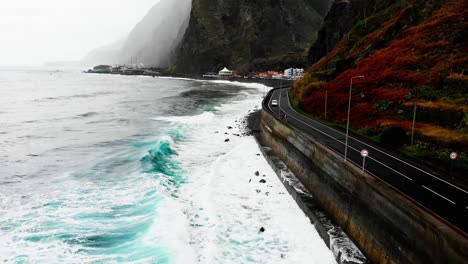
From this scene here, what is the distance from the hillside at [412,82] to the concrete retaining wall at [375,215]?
11046 millimetres

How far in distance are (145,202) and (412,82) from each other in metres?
40.5

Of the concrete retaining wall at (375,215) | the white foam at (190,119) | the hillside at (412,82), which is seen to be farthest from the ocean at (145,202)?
the hillside at (412,82)

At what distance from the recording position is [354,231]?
2028 cm

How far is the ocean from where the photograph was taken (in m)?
20.3

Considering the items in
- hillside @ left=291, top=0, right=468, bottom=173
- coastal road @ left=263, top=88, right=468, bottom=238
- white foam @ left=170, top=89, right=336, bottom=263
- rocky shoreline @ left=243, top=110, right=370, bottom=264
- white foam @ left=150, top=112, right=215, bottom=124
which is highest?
hillside @ left=291, top=0, right=468, bottom=173

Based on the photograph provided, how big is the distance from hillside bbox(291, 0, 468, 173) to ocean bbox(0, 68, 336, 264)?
15.7 meters

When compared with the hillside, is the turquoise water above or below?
below

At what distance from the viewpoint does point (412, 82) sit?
4694cm

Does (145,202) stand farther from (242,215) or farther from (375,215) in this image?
(375,215)

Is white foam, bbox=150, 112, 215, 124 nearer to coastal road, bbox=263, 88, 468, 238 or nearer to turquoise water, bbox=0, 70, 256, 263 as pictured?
turquoise water, bbox=0, 70, 256, 263

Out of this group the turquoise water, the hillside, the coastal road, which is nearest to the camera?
the coastal road

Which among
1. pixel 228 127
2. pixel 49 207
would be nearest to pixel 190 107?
pixel 228 127

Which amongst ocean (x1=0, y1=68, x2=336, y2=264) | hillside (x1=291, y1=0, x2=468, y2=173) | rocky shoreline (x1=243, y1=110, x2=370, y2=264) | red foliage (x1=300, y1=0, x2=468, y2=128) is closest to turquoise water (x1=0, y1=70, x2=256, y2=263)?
ocean (x1=0, y1=68, x2=336, y2=264)

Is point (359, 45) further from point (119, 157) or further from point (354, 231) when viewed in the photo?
point (354, 231)
